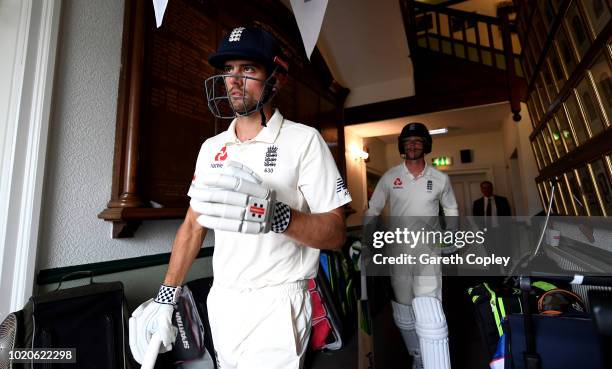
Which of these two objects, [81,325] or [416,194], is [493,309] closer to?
[416,194]

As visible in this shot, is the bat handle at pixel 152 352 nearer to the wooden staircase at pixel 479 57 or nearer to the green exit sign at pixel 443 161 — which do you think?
the wooden staircase at pixel 479 57

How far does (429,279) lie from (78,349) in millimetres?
2063

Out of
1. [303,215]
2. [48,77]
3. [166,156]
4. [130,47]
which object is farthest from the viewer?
[166,156]

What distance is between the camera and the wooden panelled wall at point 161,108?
155cm

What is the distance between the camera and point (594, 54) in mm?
1414

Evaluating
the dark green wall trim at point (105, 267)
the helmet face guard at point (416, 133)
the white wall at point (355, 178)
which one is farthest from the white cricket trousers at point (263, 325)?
the white wall at point (355, 178)

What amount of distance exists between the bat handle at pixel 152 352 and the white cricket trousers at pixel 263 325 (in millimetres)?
171

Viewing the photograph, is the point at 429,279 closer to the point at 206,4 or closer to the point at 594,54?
the point at 594,54

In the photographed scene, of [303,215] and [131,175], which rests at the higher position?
[131,175]

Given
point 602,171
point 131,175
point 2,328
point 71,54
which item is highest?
point 71,54

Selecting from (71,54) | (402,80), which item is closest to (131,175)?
(71,54)

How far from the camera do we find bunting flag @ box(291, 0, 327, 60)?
1.28 m

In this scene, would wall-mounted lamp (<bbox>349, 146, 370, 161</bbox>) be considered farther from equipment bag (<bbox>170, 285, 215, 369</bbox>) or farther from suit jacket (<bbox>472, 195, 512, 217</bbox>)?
equipment bag (<bbox>170, 285, 215, 369</bbox>)

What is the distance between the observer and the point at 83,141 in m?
1.47
